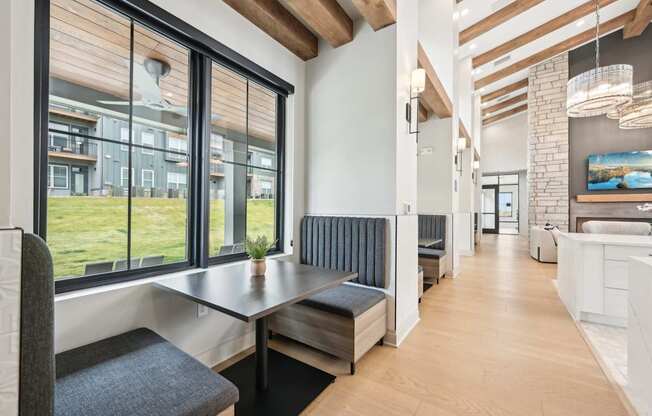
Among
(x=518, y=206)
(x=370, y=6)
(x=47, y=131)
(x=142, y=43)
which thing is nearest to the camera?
(x=47, y=131)

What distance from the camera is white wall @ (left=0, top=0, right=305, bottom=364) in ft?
4.08

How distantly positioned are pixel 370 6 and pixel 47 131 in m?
2.29

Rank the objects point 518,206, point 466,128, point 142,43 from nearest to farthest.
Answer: point 142,43
point 466,128
point 518,206

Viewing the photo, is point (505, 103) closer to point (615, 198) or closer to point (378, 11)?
point (615, 198)

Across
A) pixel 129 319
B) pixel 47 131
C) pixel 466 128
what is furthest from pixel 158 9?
pixel 466 128

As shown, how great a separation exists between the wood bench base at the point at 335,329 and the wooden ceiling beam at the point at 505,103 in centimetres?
1095

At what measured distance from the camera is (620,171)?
6.70 meters

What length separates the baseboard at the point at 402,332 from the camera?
7.49 feet

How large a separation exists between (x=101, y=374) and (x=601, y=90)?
18.2 feet

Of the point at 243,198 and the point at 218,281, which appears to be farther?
the point at 243,198

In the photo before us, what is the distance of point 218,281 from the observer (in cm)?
172

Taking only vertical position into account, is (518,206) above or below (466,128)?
below

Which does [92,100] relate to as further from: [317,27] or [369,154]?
[369,154]

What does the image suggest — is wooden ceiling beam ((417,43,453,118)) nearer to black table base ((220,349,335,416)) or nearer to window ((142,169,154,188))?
window ((142,169,154,188))
